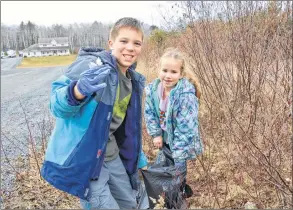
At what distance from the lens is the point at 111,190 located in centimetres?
223

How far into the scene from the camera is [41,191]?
3.46 m

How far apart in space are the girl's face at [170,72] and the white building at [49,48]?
60416 millimetres

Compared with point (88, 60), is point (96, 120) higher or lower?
lower

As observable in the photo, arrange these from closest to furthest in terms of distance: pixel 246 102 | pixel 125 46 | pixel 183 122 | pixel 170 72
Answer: pixel 125 46 < pixel 183 122 < pixel 170 72 < pixel 246 102

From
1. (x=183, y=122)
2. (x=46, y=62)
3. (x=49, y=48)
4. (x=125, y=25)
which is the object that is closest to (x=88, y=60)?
(x=125, y=25)

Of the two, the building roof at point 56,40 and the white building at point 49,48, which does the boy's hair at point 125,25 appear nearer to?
the white building at point 49,48

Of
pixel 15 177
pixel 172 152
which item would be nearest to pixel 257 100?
pixel 172 152

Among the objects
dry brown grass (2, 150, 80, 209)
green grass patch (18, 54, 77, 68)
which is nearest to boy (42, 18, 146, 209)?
dry brown grass (2, 150, 80, 209)

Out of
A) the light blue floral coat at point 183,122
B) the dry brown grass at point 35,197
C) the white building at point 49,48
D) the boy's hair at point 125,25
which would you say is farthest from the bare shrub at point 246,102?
the white building at point 49,48

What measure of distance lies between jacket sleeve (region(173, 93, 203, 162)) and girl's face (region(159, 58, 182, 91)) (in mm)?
225

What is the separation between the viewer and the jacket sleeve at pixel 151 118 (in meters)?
2.85

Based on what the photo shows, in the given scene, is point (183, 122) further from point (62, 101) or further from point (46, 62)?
point (46, 62)

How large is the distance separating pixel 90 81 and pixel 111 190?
37.2 inches

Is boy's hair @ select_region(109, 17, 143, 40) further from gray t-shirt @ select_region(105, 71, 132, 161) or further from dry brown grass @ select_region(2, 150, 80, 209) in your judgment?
dry brown grass @ select_region(2, 150, 80, 209)
